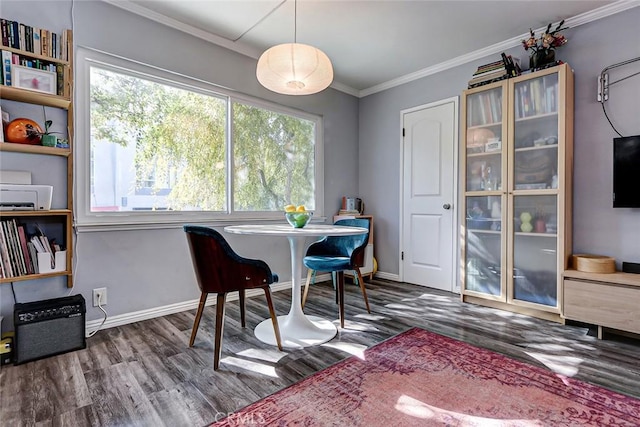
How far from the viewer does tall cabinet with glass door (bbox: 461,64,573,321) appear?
262 cm

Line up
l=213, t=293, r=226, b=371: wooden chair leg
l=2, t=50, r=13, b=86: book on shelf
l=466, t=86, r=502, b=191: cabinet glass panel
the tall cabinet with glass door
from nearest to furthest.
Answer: l=213, t=293, r=226, b=371: wooden chair leg < l=2, t=50, r=13, b=86: book on shelf < the tall cabinet with glass door < l=466, t=86, r=502, b=191: cabinet glass panel

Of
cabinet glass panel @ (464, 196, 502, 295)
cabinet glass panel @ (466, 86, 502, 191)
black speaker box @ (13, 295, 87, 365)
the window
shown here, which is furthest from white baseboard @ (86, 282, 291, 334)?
cabinet glass panel @ (466, 86, 502, 191)

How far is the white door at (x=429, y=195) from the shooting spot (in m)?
3.57

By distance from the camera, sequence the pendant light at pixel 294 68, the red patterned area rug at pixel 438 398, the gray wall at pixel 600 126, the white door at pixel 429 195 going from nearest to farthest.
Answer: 1. the red patterned area rug at pixel 438 398
2. the pendant light at pixel 294 68
3. the gray wall at pixel 600 126
4. the white door at pixel 429 195

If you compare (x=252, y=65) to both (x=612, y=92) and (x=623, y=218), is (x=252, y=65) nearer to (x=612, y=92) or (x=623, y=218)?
(x=612, y=92)

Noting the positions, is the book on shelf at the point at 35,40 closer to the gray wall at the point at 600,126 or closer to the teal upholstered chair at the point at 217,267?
the teal upholstered chair at the point at 217,267

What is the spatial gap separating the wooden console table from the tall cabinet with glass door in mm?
125

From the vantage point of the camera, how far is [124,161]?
2.58 meters

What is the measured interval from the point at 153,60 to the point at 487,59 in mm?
3164

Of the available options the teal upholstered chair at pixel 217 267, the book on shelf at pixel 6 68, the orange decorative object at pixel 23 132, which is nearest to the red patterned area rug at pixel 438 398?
the teal upholstered chair at pixel 217 267

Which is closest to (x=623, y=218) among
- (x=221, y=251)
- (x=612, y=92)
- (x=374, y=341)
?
(x=612, y=92)

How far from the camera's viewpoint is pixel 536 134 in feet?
9.06

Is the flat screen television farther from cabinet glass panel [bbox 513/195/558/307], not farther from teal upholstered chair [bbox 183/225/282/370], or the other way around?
teal upholstered chair [bbox 183/225/282/370]

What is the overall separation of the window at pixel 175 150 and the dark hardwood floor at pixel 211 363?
97 centimetres
